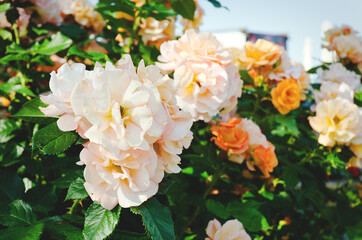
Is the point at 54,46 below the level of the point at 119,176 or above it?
below

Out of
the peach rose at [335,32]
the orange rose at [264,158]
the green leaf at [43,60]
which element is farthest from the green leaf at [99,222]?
the peach rose at [335,32]

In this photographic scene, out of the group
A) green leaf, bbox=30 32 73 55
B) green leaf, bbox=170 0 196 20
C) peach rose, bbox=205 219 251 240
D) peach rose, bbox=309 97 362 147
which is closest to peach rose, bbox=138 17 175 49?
green leaf, bbox=170 0 196 20

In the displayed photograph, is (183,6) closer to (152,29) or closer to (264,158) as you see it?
(152,29)

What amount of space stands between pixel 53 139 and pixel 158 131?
Result: 0.20 meters

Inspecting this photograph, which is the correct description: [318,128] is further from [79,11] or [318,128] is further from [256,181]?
[79,11]

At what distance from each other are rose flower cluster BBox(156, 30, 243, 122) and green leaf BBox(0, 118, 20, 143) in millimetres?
640

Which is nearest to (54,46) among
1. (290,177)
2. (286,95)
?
(286,95)

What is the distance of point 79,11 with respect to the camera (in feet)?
5.33

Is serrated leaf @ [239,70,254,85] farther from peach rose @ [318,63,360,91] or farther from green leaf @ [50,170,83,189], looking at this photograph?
green leaf @ [50,170,83,189]

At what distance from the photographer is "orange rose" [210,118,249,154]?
107 cm

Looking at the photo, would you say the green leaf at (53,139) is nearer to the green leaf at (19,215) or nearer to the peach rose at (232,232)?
the green leaf at (19,215)

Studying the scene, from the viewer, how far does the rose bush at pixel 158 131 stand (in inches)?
22.0

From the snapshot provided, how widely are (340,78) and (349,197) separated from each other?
0.77 metres

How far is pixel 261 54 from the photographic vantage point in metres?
1.34
